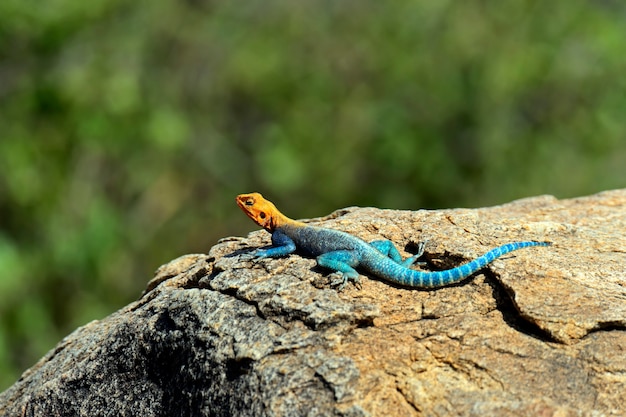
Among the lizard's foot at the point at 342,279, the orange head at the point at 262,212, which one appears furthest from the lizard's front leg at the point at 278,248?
the lizard's foot at the point at 342,279

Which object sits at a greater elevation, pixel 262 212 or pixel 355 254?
pixel 262 212

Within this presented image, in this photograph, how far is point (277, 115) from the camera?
35.4 feet

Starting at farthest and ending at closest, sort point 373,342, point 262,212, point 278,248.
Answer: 1. point 262,212
2. point 278,248
3. point 373,342

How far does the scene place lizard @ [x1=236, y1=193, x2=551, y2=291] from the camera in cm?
369

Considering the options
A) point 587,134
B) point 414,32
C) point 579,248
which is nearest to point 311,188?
point 414,32

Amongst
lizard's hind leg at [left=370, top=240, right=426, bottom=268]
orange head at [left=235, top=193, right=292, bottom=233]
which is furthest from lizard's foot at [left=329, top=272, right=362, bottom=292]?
orange head at [left=235, top=193, right=292, bottom=233]

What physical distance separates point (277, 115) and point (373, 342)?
7690mm

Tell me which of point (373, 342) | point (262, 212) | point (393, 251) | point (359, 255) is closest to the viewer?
point (373, 342)

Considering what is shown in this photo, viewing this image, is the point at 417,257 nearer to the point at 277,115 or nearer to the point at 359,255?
the point at 359,255

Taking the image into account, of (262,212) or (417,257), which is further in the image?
(262,212)

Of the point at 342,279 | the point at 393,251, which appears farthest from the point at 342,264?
the point at 393,251

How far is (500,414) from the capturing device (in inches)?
119

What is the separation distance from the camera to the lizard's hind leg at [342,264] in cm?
370

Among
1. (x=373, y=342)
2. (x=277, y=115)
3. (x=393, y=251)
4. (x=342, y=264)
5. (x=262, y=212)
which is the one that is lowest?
(x=373, y=342)
